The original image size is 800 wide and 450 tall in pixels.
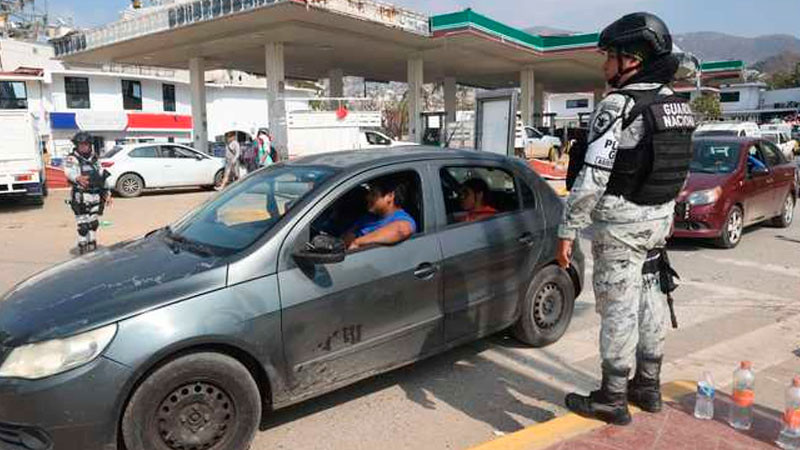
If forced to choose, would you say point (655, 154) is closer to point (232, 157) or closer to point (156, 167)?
point (232, 157)

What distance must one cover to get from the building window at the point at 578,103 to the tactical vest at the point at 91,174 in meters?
77.5

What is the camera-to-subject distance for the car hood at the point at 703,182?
857 centimetres

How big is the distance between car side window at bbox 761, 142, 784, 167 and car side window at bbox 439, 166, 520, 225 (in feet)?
23.1

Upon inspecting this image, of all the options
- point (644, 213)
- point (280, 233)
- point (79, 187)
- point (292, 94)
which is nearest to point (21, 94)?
point (79, 187)

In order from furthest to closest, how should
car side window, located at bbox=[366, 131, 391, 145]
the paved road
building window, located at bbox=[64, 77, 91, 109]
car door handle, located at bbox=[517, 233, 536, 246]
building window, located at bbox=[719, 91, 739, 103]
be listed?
Answer: 1. building window, located at bbox=[719, 91, 739, 103]
2. building window, located at bbox=[64, 77, 91, 109]
3. car side window, located at bbox=[366, 131, 391, 145]
4. car door handle, located at bbox=[517, 233, 536, 246]
5. the paved road

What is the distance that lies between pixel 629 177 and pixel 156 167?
16116 millimetres

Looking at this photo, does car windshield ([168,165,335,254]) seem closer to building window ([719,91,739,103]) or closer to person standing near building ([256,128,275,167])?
person standing near building ([256,128,275,167])

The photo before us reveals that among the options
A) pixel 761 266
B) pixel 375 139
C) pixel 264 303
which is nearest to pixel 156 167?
pixel 375 139

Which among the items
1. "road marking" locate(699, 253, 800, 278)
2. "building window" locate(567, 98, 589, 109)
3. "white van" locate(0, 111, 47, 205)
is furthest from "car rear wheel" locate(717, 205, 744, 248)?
"building window" locate(567, 98, 589, 109)

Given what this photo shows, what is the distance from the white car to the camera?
16516 mm

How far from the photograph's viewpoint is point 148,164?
1689cm

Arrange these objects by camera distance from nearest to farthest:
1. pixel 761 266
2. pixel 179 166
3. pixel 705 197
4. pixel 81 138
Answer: pixel 761 266
pixel 81 138
pixel 705 197
pixel 179 166

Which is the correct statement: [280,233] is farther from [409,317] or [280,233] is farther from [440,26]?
[440,26]

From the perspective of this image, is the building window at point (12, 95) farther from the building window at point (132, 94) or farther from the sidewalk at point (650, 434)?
the building window at point (132, 94)
